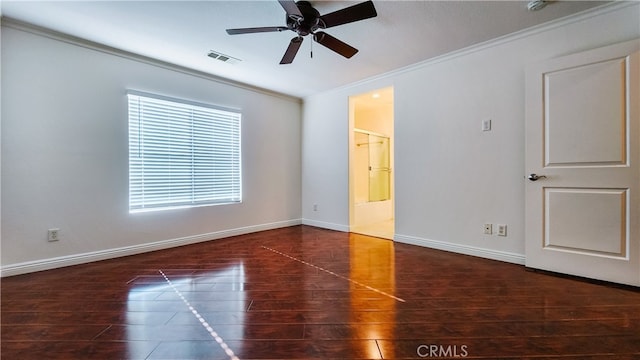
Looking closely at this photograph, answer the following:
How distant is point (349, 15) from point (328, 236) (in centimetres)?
281

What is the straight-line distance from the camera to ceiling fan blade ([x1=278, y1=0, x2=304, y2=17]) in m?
1.83

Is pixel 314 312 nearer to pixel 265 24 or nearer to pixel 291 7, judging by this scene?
pixel 291 7

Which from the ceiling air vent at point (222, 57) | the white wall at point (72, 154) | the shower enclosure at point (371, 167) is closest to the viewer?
the white wall at point (72, 154)

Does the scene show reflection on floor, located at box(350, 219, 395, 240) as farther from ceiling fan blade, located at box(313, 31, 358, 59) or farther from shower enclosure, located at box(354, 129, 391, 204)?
ceiling fan blade, located at box(313, 31, 358, 59)

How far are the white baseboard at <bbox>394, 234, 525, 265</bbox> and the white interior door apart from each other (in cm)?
20

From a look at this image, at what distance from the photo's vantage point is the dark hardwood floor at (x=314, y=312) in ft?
4.59

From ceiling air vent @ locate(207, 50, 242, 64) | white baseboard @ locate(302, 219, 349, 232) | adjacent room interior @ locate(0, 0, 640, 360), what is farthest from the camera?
white baseboard @ locate(302, 219, 349, 232)

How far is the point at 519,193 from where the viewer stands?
268 centimetres

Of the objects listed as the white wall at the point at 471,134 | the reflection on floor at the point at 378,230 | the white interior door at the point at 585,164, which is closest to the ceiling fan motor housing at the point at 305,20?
the white wall at the point at 471,134

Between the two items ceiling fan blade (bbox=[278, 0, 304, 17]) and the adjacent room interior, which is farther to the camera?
ceiling fan blade (bbox=[278, 0, 304, 17])

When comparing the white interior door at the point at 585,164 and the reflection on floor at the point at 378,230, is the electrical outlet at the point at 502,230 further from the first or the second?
the reflection on floor at the point at 378,230

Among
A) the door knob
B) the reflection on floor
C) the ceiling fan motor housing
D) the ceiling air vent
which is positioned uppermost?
the ceiling air vent

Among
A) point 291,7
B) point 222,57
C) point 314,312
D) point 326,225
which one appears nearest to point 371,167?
point 326,225

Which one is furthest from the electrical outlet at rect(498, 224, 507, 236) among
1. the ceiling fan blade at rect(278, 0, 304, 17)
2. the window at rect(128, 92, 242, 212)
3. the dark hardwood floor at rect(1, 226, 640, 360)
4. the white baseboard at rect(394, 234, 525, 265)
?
the window at rect(128, 92, 242, 212)
